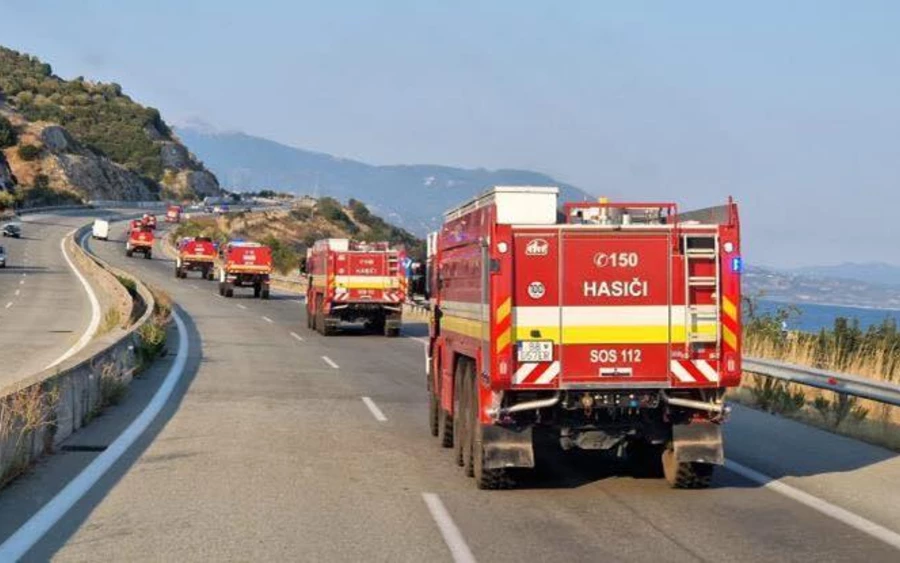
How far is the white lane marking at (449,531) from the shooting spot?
7.59 m

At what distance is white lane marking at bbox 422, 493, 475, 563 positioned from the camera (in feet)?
24.9

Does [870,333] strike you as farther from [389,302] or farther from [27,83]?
[27,83]

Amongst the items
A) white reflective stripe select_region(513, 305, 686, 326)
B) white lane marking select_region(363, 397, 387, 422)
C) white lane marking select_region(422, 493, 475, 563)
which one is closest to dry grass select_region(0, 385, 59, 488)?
white lane marking select_region(422, 493, 475, 563)

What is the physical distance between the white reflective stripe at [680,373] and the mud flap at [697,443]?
463 mm

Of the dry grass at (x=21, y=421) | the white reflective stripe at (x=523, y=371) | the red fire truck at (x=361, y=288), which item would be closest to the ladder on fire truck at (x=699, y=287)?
the white reflective stripe at (x=523, y=371)

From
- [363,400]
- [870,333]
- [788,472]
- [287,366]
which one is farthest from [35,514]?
[870,333]

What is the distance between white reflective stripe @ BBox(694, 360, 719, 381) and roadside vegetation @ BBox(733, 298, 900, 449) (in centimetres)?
420

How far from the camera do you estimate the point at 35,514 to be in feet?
28.5

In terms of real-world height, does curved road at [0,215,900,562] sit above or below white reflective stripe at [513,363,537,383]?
below

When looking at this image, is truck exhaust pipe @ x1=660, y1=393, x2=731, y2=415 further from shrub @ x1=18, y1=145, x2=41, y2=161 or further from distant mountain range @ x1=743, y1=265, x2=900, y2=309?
shrub @ x1=18, y1=145, x2=41, y2=161

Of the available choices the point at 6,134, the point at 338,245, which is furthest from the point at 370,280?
the point at 6,134

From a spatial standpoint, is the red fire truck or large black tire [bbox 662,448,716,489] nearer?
large black tire [bbox 662,448,716,489]

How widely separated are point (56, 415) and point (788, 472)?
24.6 feet

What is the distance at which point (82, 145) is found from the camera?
151 m
